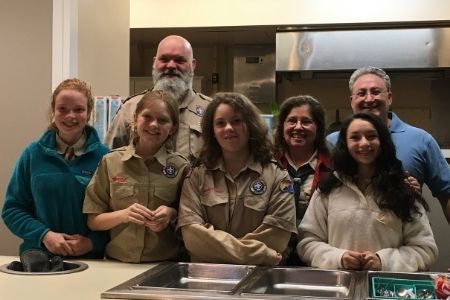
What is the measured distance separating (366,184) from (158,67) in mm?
1078

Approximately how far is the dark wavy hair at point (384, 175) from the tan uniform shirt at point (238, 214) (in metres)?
0.19

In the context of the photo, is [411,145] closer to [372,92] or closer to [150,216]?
[372,92]

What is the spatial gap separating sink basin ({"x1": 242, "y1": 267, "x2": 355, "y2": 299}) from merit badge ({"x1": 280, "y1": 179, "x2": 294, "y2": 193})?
25 cm

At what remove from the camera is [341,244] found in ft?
5.59

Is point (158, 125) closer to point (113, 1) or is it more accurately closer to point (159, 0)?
point (113, 1)

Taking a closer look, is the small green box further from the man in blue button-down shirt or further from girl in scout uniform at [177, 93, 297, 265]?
the man in blue button-down shirt

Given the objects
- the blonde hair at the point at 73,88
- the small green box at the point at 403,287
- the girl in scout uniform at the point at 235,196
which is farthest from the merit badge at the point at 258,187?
the blonde hair at the point at 73,88

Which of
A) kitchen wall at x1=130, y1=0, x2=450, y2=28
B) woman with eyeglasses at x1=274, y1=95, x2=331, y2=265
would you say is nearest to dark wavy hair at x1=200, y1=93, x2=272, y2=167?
woman with eyeglasses at x1=274, y1=95, x2=331, y2=265

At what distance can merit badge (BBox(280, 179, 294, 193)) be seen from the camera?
5.61 feet

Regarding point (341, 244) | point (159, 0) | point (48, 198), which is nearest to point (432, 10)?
point (159, 0)

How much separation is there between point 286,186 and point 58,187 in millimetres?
757

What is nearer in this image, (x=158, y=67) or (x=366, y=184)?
(x=366, y=184)

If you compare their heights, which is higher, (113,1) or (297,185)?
(113,1)

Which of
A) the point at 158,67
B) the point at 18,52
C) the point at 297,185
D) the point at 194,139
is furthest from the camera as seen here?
the point at 18,52
